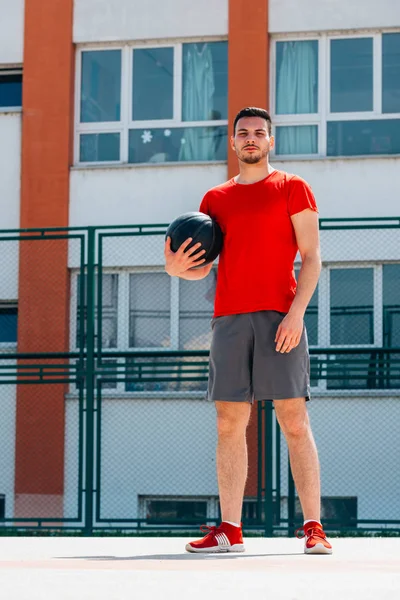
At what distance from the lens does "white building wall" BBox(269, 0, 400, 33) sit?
53.1ft

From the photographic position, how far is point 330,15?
16.3 meters

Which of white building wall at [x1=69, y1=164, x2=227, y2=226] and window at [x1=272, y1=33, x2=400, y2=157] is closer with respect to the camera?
white building wall at [x1=69, y1=164, x2=227, y2=226]

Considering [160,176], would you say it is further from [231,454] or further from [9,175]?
[231,454]

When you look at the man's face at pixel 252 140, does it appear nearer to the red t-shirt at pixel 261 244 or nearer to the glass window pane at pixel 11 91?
the red t-shirt at pixel 261 244

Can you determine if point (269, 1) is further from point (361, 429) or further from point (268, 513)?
point (268, 513)

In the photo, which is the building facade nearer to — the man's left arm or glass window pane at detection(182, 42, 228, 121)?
glass window pane at detection(182, 42, 228, 121)

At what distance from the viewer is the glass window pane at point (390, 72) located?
1639 centimetres

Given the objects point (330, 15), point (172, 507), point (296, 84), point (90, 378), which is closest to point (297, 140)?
point (296, 84)

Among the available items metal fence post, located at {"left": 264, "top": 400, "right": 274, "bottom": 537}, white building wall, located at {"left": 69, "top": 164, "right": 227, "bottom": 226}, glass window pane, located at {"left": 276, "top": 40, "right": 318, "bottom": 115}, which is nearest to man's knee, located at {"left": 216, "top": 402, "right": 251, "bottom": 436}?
metal fence post, located at {"left": 264, "top": 400, "right": 274, "bottom": 537}

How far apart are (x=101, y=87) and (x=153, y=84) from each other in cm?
71

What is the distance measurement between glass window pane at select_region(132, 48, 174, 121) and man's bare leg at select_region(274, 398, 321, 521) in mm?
11335
